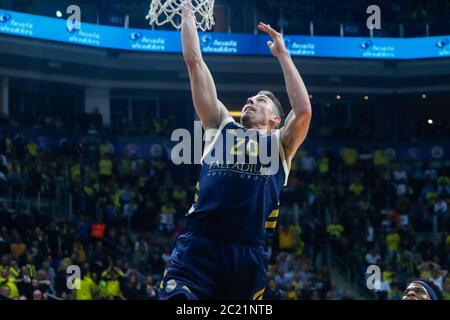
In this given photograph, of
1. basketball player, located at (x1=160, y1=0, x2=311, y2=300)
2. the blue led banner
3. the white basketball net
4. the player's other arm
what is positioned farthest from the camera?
the blue led banner

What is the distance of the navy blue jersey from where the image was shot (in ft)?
16.0

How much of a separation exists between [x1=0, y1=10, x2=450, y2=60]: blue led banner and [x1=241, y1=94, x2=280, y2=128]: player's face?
17.0m

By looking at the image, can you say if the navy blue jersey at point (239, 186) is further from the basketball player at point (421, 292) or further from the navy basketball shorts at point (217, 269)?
the basketball player at point (421, 292)

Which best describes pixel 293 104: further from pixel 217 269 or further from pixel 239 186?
pixel 217 269

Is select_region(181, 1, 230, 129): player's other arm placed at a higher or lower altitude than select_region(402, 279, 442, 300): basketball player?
higher

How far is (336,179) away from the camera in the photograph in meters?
23.5

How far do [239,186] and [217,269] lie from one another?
19.4 inches

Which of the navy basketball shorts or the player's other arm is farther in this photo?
the player's other arm

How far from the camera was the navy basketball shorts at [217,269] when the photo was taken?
483 centimetres

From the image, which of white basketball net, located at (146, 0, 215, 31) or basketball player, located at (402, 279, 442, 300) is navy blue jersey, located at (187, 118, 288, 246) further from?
white basketball net, located at (146, 0, 215, 31)

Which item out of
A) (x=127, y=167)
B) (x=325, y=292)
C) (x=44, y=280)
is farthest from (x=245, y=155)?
(x=127, y=167)

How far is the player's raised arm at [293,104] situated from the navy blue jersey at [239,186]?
70 mm

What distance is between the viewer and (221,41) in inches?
938

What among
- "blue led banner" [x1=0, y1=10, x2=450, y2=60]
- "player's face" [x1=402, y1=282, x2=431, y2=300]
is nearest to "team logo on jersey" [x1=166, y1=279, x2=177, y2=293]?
"player's face" [x1=402, y1=282, x2=431, y2=300]
